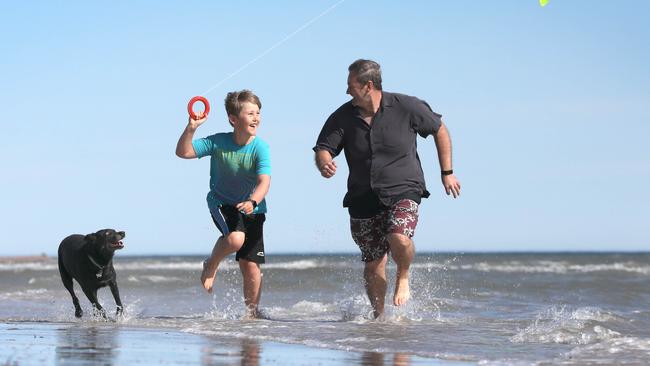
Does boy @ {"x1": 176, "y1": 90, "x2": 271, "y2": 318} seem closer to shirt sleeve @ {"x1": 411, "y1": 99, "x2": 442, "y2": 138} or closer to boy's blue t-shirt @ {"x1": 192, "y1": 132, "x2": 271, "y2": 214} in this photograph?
boy's blue t-shirt @ {"x1": 192, "y1": 132, "x2": 271, "y2": 214}

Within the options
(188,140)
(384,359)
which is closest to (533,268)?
(188,140)

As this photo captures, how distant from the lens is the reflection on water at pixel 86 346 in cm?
471

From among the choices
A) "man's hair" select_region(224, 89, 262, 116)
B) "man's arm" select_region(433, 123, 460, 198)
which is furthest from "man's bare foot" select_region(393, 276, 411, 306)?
"man's hair" select_region(224, 89, 262, 116)

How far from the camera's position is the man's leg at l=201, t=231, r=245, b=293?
721cm

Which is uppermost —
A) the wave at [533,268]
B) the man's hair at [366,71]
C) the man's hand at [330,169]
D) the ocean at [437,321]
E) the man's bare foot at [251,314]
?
the man's hair at [366,71]

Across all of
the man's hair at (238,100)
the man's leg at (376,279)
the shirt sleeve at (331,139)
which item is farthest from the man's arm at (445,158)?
the man's hair at (238,100)

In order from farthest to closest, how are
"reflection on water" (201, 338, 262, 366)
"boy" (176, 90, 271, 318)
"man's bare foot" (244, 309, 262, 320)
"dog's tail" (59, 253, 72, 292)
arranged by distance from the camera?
"dog's tail" (59, 253, 72, 292)
"man's bare foot" (244, 309, 262, 320)
"boy" (176, 90, 271, 318)
"reflection on water" (201, 338, 262, 366)

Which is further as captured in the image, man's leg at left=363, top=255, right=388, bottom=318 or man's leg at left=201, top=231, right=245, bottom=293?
man's leg at left=201, top=231, right=245, bottom=293

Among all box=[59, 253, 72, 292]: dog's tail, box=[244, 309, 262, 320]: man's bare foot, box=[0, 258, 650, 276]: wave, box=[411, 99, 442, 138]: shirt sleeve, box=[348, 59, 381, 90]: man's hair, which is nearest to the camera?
box=[348, 59, 381, 90]: man's hair

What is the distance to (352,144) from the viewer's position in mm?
6590

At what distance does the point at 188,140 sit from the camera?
23.1 ft

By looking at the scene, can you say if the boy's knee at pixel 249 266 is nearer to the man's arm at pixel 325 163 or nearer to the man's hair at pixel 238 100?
the man's hair at pixel 238 100

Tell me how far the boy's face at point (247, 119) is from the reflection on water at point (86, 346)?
172cm

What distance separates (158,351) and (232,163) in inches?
88.6
